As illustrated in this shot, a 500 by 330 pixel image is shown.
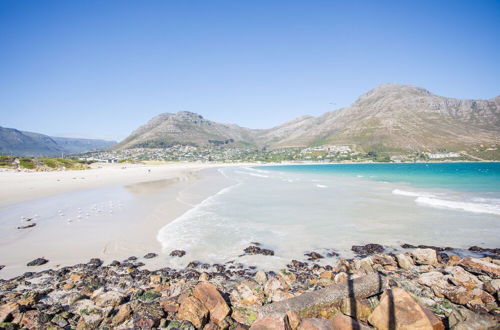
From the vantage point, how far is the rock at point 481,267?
8.45 meters

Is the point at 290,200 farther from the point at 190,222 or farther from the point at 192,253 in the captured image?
the point at 192,253

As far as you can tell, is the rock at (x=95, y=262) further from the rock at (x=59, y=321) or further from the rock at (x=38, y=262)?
the rock at (x=59, y=321)

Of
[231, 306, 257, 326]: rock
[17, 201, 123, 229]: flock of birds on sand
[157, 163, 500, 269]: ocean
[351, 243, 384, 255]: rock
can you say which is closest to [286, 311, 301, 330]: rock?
[231, 306, 257, 326]: rock

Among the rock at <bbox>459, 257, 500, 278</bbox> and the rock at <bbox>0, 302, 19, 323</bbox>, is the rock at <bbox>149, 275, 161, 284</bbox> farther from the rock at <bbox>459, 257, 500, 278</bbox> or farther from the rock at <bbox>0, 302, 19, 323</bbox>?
the rock at <bbox>459, 257, 500, 278</bbox>

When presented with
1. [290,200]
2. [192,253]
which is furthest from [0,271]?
[290,200]

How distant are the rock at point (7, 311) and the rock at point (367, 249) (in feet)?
38.5

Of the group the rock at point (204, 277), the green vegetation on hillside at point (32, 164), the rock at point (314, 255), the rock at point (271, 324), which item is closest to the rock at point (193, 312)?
the rock at point (271, 324)

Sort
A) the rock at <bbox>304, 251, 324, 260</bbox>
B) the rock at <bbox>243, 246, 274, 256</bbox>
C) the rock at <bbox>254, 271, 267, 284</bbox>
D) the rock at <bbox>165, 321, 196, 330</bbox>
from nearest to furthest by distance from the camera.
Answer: the rock at <bbox>165, 321, 196, 330</bbox>
the rock at <bbox>254, 271, 267, 284</bbox>
the rock at <bbox>304, 251, 324, 260</bbox>
the rock at <bbox>243, 246, 274, 256</bbox>

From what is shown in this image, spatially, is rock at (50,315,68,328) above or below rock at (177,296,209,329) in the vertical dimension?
below

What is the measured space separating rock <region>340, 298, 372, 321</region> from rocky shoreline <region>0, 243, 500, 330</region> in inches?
0.8

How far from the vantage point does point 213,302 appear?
239 inches

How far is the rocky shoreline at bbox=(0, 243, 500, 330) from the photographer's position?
5293mm

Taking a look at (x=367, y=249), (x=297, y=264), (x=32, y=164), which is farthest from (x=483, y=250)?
(x=32, y=164)

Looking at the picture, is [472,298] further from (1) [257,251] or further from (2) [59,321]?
(2) [59,321]
